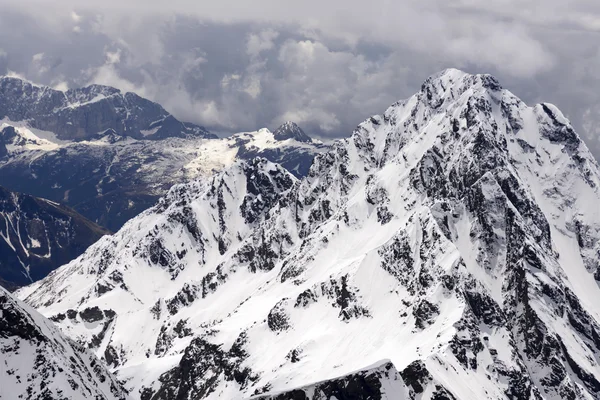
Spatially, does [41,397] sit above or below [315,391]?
above

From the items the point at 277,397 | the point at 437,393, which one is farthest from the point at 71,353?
the point at 437,393

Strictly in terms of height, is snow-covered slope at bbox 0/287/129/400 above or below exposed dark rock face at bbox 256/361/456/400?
above

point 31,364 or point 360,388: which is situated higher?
point 31,364

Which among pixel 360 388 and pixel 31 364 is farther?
pixel 360 388

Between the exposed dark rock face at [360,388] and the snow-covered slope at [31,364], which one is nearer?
the snow-covered slope at [31,364]

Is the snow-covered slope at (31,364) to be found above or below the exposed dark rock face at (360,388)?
above

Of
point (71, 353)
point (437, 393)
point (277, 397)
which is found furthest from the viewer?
point (437, 393)

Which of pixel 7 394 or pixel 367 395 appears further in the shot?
pixel 367 395

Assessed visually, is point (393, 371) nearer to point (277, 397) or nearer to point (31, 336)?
point (277, 397)
